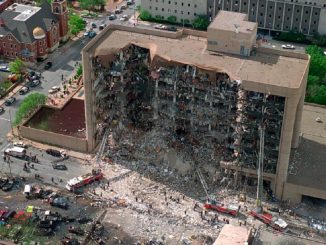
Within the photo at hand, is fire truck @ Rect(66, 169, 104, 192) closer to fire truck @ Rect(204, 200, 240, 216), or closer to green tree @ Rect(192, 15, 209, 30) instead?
fire truck @ Rect(204, 200, 240, 216)

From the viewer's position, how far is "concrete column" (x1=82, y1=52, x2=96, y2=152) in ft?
392

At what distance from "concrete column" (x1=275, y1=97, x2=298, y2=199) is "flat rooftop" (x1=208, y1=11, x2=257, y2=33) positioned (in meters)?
17.4

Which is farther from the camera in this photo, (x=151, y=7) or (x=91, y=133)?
(x=151, y=7)

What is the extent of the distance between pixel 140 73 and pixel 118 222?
2970cm

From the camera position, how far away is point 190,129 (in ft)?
399

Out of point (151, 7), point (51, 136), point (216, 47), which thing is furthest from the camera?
point (151, 7)

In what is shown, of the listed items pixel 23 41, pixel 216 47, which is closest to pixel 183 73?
pixel 216 47

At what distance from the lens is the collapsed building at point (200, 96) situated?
368 ft

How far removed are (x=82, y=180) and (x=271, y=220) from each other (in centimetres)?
3462

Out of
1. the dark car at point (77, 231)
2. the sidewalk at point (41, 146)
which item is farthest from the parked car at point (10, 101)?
the dark car at point (77, 231)

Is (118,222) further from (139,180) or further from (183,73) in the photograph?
(183,73)

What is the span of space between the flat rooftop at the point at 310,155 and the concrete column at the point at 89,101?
38502mm

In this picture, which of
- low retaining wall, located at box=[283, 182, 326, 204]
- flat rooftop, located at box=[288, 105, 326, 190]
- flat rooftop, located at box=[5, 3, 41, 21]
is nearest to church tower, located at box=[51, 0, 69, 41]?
flat rooftop, located at box=[5, 3, 41, 21]

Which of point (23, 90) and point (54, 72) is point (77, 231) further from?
point (54, 72)
